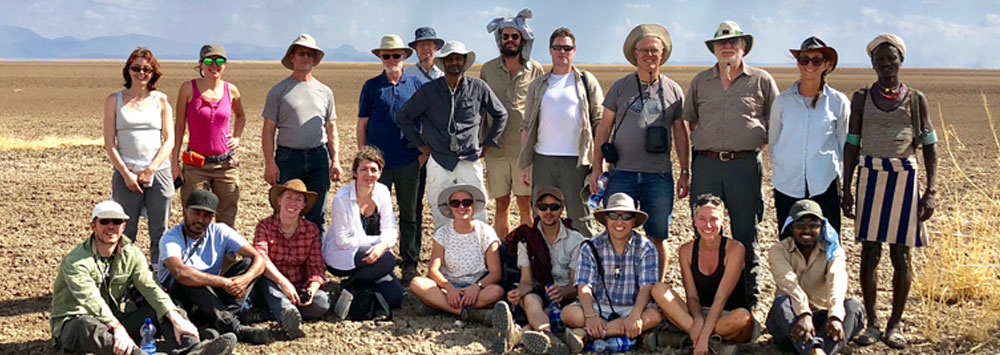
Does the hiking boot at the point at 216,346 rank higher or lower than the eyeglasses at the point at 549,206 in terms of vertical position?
lower

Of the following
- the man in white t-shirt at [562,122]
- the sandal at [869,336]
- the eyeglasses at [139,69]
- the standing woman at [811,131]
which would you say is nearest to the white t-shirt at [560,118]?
the man in white t-shirt at [562,122]

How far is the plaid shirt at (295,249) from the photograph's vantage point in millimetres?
6516

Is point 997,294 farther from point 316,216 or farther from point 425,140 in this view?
point 316,216

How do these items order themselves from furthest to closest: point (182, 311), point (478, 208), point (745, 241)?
1. point (478, 208)
2. point (745, 241)
3. point (182, 311)

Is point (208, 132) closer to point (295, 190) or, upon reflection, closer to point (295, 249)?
point (295, 190)

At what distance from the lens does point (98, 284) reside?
5.59 meters

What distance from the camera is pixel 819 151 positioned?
5887mm

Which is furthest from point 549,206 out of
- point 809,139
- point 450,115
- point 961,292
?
point 961,292

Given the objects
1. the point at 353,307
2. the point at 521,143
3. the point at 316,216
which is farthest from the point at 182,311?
the point at 521,143

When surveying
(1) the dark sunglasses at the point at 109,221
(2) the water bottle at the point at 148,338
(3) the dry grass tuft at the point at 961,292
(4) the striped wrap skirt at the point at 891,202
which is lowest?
(2) the water bottle at the point at 148,338

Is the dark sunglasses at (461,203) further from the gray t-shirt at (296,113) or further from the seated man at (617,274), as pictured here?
the gray t-shirt at (296,113)

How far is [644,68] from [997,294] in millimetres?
2997

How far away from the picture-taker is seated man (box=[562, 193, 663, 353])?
588 cm

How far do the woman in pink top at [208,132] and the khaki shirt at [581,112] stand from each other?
2.24 metres
